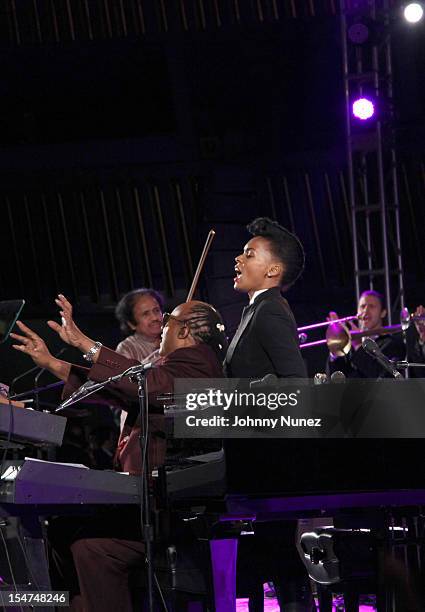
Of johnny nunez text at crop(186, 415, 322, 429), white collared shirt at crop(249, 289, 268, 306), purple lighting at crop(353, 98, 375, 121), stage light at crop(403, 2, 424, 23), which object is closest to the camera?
johnny nunez text at crop(186, 415, 322, 429)

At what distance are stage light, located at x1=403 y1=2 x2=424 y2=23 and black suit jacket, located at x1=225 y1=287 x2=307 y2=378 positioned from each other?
4537 mm

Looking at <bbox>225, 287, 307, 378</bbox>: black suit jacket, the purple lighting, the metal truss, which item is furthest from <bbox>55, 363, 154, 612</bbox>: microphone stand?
the purple lighting

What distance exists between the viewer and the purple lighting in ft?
23.9

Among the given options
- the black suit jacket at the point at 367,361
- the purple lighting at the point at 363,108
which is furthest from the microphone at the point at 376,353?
the purple lighting at the point at 363,108

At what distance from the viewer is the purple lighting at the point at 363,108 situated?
729cm

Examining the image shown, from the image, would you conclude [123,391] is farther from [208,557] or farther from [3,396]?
[208,557]

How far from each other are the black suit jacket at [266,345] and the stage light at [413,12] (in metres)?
4.54

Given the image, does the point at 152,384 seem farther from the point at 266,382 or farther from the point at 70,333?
the point at 266,382

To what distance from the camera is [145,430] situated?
9.42ft

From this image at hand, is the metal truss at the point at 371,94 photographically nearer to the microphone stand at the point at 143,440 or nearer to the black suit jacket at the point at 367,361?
the black suit jacket at the point at 367,361

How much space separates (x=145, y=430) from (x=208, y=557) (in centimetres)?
41

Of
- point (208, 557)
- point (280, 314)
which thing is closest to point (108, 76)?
point (280, 314)

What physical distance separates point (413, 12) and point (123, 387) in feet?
16.3

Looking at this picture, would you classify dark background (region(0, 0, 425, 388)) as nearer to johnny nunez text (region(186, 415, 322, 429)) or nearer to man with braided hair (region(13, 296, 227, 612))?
man with braided hair (region(13, 296, 227, 612))
